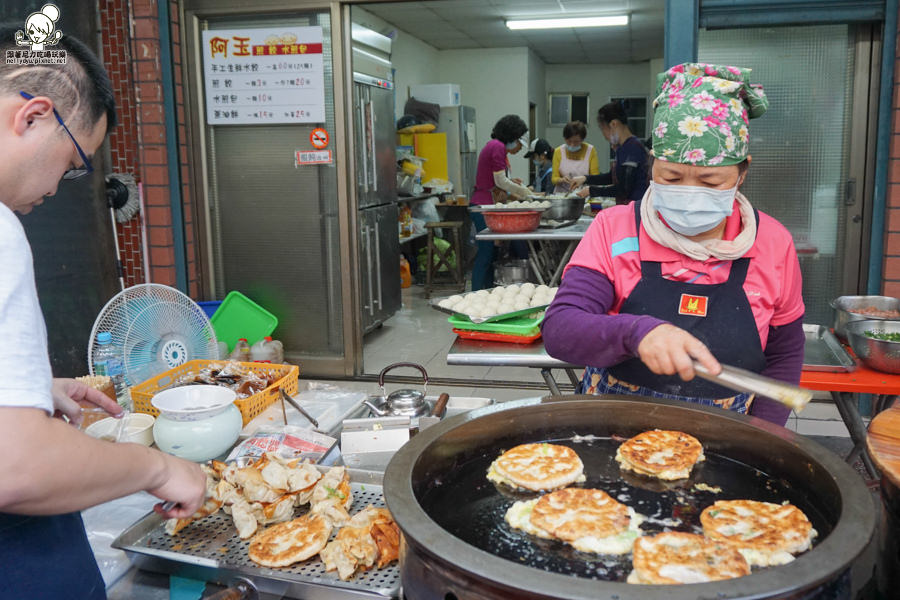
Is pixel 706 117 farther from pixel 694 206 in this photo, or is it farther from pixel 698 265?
pixel 698 265

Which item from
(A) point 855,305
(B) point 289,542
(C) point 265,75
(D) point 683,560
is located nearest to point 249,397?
(B) point 289,542

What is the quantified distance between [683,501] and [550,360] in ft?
4.77

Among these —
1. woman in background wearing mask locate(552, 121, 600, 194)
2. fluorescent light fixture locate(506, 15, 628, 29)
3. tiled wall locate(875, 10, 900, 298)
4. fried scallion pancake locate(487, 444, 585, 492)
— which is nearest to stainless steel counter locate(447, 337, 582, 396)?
fried scallion pancake locate(487, 444, 585, 492)

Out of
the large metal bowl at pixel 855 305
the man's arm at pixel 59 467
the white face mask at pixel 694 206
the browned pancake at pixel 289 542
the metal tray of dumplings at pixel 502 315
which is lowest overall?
the browned pancake at pixel 289 542

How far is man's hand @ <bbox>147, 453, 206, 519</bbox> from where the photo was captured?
44.1 inches

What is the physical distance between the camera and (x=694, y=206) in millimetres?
1643

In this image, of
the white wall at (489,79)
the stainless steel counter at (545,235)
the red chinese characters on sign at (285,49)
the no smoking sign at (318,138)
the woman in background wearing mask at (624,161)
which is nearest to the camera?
the red chinese characters on sign at (285,49)

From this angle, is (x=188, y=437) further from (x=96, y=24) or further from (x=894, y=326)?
(x=96, y=24)

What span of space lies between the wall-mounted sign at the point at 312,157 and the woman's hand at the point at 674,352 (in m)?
3.67

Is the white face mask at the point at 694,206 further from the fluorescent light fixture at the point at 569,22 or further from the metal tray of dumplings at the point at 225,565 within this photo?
the fluorescent light fixture at the point at 569,22

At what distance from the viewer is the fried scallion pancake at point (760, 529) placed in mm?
1151

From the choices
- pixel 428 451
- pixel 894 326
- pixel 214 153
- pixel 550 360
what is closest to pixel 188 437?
pixel 428 451

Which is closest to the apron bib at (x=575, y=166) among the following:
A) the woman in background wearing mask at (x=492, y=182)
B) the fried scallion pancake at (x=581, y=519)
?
the woman in background wearing mask at (x=492, y=182)

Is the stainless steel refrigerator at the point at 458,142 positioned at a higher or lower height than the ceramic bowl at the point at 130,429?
higher
